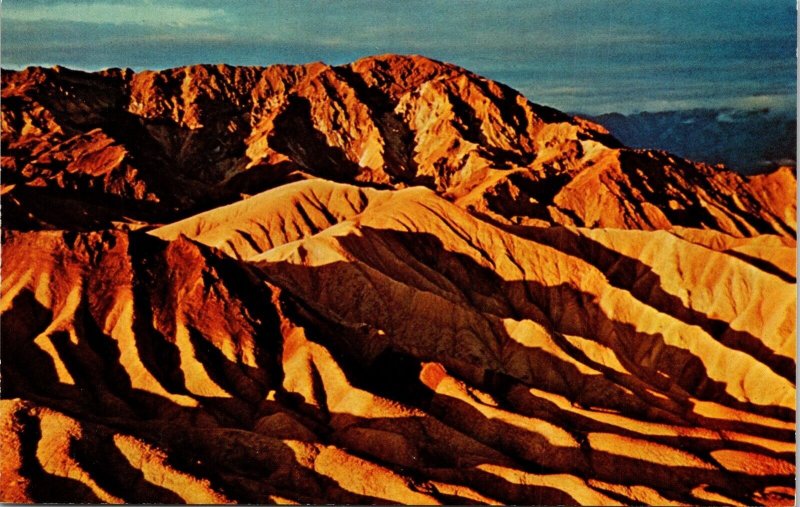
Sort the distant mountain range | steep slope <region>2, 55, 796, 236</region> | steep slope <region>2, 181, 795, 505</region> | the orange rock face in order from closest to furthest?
1. steep slope <region>2, 181, 795, 505</region>
2. the orange rock face
3. the distant mountain range
4. steep slope <region>2, 55, 796, 236</region>

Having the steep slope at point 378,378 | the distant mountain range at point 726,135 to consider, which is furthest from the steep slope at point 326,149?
the steep slope at point 378,378

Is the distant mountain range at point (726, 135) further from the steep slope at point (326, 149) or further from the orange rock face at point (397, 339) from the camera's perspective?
the steep slope at point (326, 149)

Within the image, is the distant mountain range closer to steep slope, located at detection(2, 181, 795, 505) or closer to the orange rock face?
the orange rock face

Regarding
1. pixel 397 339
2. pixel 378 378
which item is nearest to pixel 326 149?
pixel 397 339

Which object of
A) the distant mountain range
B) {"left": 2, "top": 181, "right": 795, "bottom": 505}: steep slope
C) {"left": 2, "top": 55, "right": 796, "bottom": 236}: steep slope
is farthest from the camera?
{"left": 2, "top": 55, "right": 796, "bottom": 236}: steep slope

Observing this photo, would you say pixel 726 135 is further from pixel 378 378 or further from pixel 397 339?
pixel 378 378

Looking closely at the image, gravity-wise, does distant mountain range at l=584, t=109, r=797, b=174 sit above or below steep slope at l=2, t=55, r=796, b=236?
above

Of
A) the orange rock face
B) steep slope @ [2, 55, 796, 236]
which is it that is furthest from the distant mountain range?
steep slope @ [2, 55, 796, 236]
